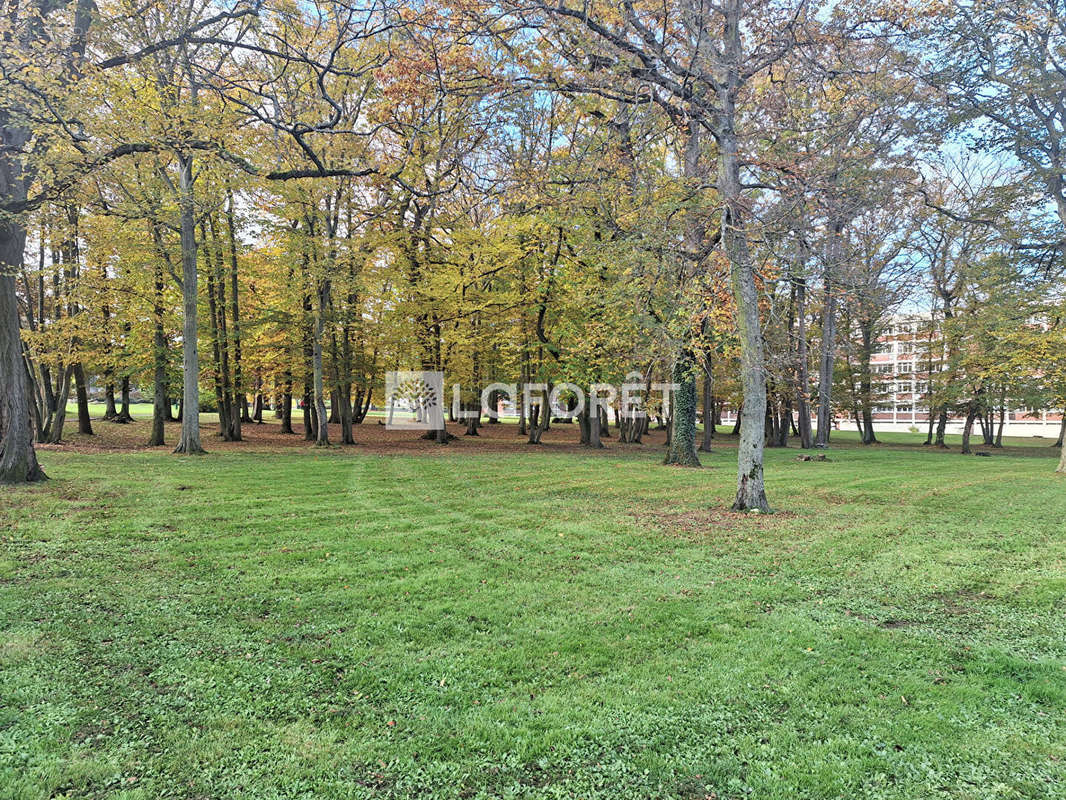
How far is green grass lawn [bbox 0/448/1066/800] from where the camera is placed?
2537mm

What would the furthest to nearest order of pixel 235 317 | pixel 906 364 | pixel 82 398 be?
1. pixel 906 364
2. pixel 235 317
3. pixel 82 398

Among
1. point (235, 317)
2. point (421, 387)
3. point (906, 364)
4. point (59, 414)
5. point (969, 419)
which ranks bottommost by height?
point (969, 419)

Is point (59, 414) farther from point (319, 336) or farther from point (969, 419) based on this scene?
point (969, 419)

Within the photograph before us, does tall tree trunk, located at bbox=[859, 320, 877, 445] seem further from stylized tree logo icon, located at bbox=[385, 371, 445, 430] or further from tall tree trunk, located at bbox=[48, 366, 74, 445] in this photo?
tall tree trunk, located at bbox=[48, 366, 74, 445]

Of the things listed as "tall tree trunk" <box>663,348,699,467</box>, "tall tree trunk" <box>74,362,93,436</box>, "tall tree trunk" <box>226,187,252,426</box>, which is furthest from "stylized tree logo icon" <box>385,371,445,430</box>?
"tall tree trunk" <box>74,362,93,436</box>

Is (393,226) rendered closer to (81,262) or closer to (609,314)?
(609,314)

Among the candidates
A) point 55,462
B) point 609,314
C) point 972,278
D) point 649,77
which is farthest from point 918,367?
point 55,462

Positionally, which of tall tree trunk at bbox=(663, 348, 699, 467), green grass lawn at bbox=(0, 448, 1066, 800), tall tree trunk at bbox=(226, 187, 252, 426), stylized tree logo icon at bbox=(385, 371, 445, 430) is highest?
tall tree trunk at bbox=(226, 187, 252, 426)

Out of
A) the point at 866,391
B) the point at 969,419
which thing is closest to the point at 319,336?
the point at 969,419

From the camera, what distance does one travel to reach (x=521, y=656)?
3699 mm

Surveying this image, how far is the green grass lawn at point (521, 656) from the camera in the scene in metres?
2.54

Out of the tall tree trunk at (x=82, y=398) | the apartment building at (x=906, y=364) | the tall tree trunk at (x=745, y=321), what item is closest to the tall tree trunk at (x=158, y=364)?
the tall tree trunk at (x=82, y=398)

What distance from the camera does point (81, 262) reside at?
62.6ft

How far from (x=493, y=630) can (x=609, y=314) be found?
1171cm
